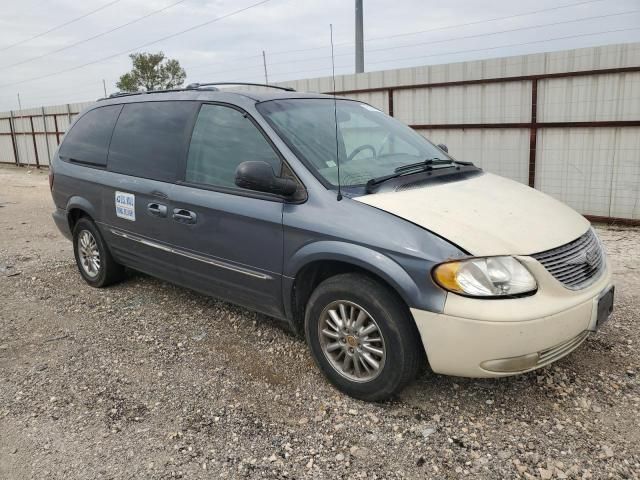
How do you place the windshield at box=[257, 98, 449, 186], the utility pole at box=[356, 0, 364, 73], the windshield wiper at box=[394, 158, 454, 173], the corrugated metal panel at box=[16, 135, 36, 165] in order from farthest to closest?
the corrugated metal panel at box=[16, 135, 36, 165]
the utility pole at box=[356, 0, 364, 73]
the windshield wiper at box=[394, 158, 454, 173]
the windshield at box=[257, 98, 449, 186]

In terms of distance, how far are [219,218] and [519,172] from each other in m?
5.84

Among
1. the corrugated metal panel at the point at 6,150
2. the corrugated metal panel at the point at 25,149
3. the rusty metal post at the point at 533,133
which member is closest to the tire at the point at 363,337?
the rusty metal post at the point at 533,133

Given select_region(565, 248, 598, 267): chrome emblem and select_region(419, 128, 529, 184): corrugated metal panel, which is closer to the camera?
select_region(565, 248, 598, 267): chrome emblem

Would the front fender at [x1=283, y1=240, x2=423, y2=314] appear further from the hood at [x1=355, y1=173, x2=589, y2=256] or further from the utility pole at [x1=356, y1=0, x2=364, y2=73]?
the utility pole at [x1=356, y1=0, x2=364, y2=73]

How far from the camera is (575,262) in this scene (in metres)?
2.82

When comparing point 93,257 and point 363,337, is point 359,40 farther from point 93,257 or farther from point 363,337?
point 363,337

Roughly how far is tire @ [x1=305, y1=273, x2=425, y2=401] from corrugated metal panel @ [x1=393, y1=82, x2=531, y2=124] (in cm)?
594

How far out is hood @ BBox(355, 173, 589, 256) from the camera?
104 inches

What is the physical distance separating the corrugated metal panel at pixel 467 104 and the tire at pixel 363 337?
5941 millimetres

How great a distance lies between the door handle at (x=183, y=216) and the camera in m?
3.67

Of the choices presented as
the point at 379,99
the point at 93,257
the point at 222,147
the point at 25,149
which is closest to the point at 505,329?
the point at 222,147

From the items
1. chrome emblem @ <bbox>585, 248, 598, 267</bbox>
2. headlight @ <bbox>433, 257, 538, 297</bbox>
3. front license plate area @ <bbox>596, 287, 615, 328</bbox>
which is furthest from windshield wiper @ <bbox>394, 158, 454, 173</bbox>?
front license plate area @ <bbox>596, 287, 615, 328</bbox>

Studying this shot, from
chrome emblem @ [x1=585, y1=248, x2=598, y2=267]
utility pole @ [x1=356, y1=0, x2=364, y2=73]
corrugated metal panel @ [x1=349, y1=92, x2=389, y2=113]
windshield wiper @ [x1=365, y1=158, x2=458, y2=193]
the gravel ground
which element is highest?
utility pole @ [x1=356, y1=0, x2=364, y2=73]

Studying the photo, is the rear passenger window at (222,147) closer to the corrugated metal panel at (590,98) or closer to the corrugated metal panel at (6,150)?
the corrugated metal panel at (590,98)
